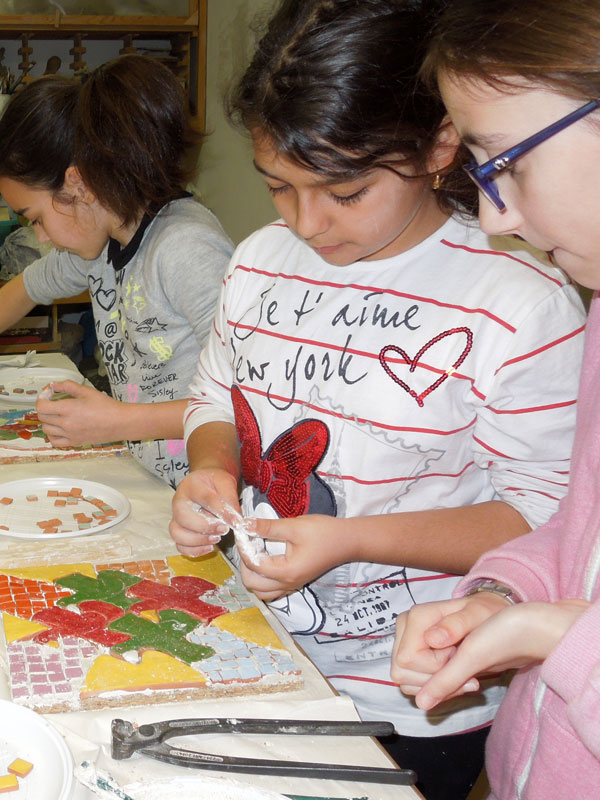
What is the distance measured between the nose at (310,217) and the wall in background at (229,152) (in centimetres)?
266

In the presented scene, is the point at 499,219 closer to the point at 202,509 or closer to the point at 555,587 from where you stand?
the point at 555,587

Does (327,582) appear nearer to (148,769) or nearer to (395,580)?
(395,580)

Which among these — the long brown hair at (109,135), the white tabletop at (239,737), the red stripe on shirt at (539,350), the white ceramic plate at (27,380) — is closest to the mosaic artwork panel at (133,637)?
the white tabletop at (239,737)

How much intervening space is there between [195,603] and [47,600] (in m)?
0.21

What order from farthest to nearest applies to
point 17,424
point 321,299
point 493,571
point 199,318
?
point 17,424 < point 199,318 < point 321,299 < point 493,571

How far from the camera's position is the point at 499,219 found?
83 centimetres

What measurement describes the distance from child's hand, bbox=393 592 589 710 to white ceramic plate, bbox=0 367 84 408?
160cm

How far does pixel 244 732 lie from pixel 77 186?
4.28 feet

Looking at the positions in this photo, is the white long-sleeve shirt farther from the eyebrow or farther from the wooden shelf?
the wooden shelf

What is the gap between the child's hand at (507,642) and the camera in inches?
30.0

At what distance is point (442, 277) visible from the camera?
1165 mm

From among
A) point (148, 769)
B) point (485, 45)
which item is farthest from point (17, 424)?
point (485, 45)

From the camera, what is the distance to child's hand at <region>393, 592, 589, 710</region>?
763 mm

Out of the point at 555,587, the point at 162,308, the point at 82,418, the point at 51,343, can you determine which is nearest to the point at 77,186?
the point at 162,308
